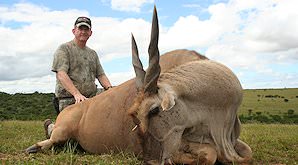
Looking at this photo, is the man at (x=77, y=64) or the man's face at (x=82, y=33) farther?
the man's face at (x=82, y=33)

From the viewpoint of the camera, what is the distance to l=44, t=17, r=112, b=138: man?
7.88 metres

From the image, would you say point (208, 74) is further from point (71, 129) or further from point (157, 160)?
point (71, 129)

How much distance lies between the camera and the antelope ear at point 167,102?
4.35 m

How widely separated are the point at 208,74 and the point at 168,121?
1.12 metres

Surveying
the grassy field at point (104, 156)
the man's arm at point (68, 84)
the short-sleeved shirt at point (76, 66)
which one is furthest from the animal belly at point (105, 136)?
the short-sleeved shirt at point (76, 66)

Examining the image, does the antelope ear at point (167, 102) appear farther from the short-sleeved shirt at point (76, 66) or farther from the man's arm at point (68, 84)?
the short-sleeved shirt at point (76, 66)

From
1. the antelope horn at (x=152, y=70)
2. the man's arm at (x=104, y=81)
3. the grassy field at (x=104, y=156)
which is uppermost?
the antelope horn at (x=152, y=70)

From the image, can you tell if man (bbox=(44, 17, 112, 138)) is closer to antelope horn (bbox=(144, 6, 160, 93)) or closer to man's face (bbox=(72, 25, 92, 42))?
man's face (bbox=(72, 25, 92, 42))

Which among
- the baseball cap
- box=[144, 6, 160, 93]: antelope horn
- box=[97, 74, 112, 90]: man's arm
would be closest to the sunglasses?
the baseball cap

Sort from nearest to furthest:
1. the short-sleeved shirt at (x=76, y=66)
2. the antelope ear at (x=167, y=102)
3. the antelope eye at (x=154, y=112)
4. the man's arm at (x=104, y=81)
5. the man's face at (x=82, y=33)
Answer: the antelope ear at (x=167, y=102)
the antelope eye at (x=154, y=112)
the short-sleeved shirt at (x=76, y=66)
the man's face at (x=82, y=33)
the man's arm at (x=104, y=81)

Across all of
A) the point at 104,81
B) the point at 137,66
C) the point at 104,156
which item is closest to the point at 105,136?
the point at 104,156

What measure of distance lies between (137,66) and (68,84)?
286 centimetres

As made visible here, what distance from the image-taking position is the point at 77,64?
8086mm

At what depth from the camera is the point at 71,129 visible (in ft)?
21.4
